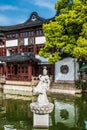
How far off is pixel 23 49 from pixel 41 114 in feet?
92.2

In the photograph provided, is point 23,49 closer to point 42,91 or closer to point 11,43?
point 11,43

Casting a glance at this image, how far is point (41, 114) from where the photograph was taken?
45.9 ft

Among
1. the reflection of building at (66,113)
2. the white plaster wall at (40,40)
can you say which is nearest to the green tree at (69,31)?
the reflection of building at (66,113)

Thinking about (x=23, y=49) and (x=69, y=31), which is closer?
(x=69, y=31)

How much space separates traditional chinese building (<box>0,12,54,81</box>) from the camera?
37625mm

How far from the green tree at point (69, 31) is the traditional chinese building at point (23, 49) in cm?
595

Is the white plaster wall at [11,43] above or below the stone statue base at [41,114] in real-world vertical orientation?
above

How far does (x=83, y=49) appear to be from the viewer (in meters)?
26.9

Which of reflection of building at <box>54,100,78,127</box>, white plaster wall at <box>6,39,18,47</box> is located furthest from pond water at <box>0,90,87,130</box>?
white plaster wall at <box>6,39,18,47</box>

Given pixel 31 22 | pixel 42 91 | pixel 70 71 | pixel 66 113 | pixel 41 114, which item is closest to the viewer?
pixel 41 114

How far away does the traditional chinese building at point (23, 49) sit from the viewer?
37.6 meters

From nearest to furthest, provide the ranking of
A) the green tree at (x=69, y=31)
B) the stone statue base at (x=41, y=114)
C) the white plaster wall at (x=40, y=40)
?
the stone statue base at (x=41, y=114), the green tree at (x=69, y=31), the white plaster wall at (x=40, y=40)

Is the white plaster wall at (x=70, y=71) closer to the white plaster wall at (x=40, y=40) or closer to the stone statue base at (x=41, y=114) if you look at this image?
the white plaster wall at (x=40, y=40)

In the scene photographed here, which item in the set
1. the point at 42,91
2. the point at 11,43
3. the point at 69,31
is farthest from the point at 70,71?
the point at 42,91
